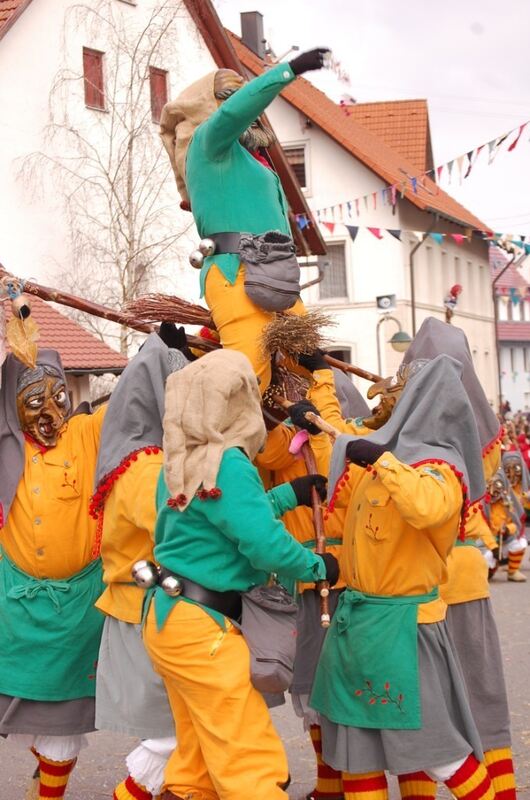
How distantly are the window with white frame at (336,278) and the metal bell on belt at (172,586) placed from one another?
2707 cm

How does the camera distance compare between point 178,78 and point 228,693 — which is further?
point 178,78

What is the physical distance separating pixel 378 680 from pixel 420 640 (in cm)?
21

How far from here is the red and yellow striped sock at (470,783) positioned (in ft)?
15.6

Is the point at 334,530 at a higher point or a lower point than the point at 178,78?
lower

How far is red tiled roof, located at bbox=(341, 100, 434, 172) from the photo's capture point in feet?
120

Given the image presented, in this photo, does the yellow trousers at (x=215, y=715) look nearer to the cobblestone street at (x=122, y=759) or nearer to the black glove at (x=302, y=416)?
the black glove at (x=302, y=416)

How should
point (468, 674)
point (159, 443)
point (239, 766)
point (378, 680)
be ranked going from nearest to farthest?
1. point (239, 766)
2. point (378, 680)
3. point (159, 443)
4. point (468, 674)

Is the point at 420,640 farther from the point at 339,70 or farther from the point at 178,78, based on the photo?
the point at 339,70

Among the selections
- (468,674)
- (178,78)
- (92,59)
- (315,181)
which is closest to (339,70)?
(178,78)

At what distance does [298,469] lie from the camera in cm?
570

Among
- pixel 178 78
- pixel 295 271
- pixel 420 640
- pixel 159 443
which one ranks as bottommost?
pixel 420 640

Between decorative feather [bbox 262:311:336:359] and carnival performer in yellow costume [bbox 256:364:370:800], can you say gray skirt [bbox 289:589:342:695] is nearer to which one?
carnival performer in yellow costume [bbox 256:364:370:800]

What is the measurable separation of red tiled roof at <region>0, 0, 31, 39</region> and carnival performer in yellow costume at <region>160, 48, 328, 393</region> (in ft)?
48.6

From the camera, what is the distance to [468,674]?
551cm
